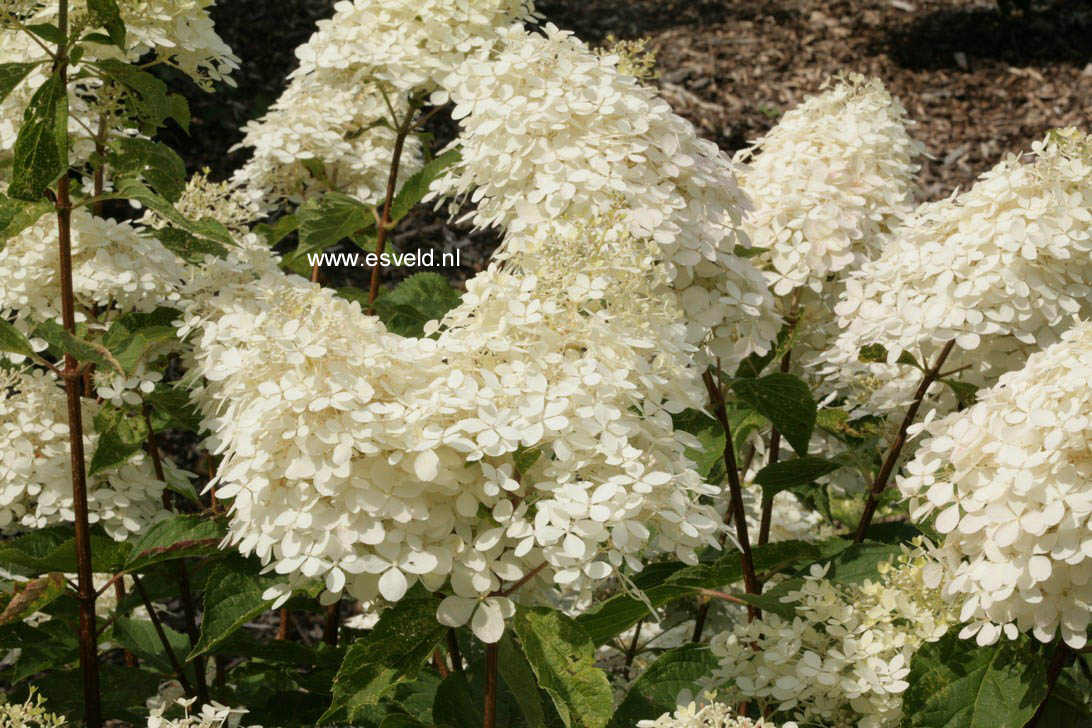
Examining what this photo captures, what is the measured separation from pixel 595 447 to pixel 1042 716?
1009mm

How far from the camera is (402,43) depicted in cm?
251

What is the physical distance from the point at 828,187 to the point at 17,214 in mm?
1547

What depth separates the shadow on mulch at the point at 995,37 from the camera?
677 cm

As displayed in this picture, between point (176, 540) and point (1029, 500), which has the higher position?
point (1029, 500)

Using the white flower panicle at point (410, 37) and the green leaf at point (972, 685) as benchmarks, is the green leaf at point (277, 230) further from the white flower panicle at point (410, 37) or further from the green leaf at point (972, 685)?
the green leaf at point (972, 685)

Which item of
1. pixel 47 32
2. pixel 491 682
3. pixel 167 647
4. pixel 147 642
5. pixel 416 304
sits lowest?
pixel 147 642

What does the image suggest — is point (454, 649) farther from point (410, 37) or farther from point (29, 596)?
point (410, 37)

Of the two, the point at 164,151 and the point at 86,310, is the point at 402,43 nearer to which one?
the point at 164,151

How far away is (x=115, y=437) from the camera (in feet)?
6.63

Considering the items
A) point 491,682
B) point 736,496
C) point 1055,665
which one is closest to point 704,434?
point 736,496

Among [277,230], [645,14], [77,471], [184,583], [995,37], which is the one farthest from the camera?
[645,14]

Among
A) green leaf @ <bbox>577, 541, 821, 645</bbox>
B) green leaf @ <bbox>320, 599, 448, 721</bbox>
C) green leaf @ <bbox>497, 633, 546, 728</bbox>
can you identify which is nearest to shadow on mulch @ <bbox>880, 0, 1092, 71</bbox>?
green leaf @ <bbox>577, 541, 821, 645</bbox>

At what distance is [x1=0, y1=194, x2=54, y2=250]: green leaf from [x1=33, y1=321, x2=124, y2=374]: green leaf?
150 mm

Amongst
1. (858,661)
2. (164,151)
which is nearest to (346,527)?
(858,661)
